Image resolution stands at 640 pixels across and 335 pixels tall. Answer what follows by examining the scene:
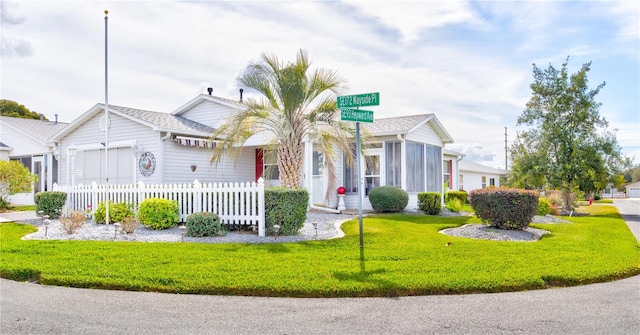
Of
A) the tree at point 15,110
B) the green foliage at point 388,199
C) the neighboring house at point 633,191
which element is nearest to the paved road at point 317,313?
the green foliage at point 388,199

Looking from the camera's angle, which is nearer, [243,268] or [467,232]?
[243,268]

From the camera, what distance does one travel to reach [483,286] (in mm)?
6246

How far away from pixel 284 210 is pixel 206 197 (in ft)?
7.74

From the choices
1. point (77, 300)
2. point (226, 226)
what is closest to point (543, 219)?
point (226, 226)

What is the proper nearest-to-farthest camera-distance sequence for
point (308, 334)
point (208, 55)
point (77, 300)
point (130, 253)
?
1. point (308, 334)
2. point (77, 300)
3. point (130, 253)
4. point (208, 55)

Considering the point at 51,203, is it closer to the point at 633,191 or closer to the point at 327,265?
the point at 327,265

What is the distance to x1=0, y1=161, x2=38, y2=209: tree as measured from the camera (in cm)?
1821

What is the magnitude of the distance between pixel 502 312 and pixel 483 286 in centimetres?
96

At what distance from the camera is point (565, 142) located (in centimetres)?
2184

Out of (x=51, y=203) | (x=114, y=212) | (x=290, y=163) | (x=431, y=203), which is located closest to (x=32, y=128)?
(x=51, y=203)

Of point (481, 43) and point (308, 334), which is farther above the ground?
point (481, 43)

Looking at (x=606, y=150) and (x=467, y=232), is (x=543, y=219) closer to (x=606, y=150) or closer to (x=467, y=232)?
(x=467, y=232)

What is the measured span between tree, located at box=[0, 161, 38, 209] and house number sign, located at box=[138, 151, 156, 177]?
17.6ft

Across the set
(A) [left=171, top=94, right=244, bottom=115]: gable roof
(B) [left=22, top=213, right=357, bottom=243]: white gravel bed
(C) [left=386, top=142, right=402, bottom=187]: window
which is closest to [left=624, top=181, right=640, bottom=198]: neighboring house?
(C) [left=386, top=142, right=402, bottom=187]: window
